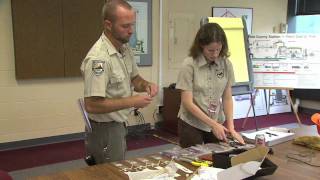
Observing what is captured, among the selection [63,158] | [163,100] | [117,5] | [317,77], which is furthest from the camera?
[163,100]

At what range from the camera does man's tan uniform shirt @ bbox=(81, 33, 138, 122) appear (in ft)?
5.68

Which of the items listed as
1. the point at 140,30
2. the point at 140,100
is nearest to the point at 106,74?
the point at 140,100

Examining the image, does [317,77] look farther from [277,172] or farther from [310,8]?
[277,172]

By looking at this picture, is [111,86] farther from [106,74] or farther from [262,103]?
[262,103]

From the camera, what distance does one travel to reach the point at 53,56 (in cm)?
415

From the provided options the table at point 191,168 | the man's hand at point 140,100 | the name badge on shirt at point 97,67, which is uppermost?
the name badge on shirt at point 97,67

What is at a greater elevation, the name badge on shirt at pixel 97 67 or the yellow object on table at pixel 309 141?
the name badge on shirt at pixel 97 67

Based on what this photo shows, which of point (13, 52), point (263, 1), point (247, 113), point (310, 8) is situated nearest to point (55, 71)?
point (13, 52)

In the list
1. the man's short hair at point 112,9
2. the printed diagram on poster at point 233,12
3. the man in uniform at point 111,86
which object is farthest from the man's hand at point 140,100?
the printed diagram on poster at point 233,12

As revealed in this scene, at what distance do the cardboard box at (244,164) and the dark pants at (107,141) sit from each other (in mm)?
539

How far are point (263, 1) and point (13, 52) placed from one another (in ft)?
13.5

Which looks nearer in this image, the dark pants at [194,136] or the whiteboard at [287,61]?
the dark pants at [194,136]

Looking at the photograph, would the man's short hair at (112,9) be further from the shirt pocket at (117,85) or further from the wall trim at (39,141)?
the wall trim at (39,141)

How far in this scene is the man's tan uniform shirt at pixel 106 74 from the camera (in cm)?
173
